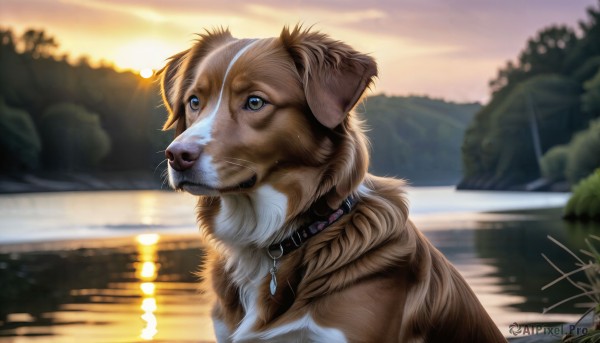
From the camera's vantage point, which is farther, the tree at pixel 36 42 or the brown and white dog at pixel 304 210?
the tree at pixel 36 42

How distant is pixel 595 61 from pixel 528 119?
907cm

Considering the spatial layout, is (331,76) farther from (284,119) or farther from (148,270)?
(148,270)

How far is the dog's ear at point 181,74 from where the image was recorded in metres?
4.70

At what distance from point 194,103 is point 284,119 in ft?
1.78

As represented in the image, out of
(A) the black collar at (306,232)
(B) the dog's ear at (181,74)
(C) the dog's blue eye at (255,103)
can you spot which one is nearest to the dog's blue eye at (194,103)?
(B) the dog's ear at (181,74)

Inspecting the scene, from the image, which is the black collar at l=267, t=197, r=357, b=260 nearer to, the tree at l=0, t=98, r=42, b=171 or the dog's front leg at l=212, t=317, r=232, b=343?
the dog's front leg at l=212, t=317, r=232, b=343

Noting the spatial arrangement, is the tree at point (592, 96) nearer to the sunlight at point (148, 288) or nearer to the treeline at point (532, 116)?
the treeline at point (532, 116)

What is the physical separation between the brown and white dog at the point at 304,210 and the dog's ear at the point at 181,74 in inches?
9.4

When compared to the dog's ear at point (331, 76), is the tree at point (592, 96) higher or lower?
higher

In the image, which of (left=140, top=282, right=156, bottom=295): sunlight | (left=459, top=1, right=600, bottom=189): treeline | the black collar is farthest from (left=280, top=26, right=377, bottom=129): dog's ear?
(left=459, top=1, right=600, bottom=189): treeline

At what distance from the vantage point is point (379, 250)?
411 cm

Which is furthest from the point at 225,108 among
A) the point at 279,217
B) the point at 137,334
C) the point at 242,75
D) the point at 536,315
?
the point at 536,315

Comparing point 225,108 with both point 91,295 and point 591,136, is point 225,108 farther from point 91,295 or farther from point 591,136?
point 591,136

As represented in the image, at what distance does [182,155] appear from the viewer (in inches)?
152
